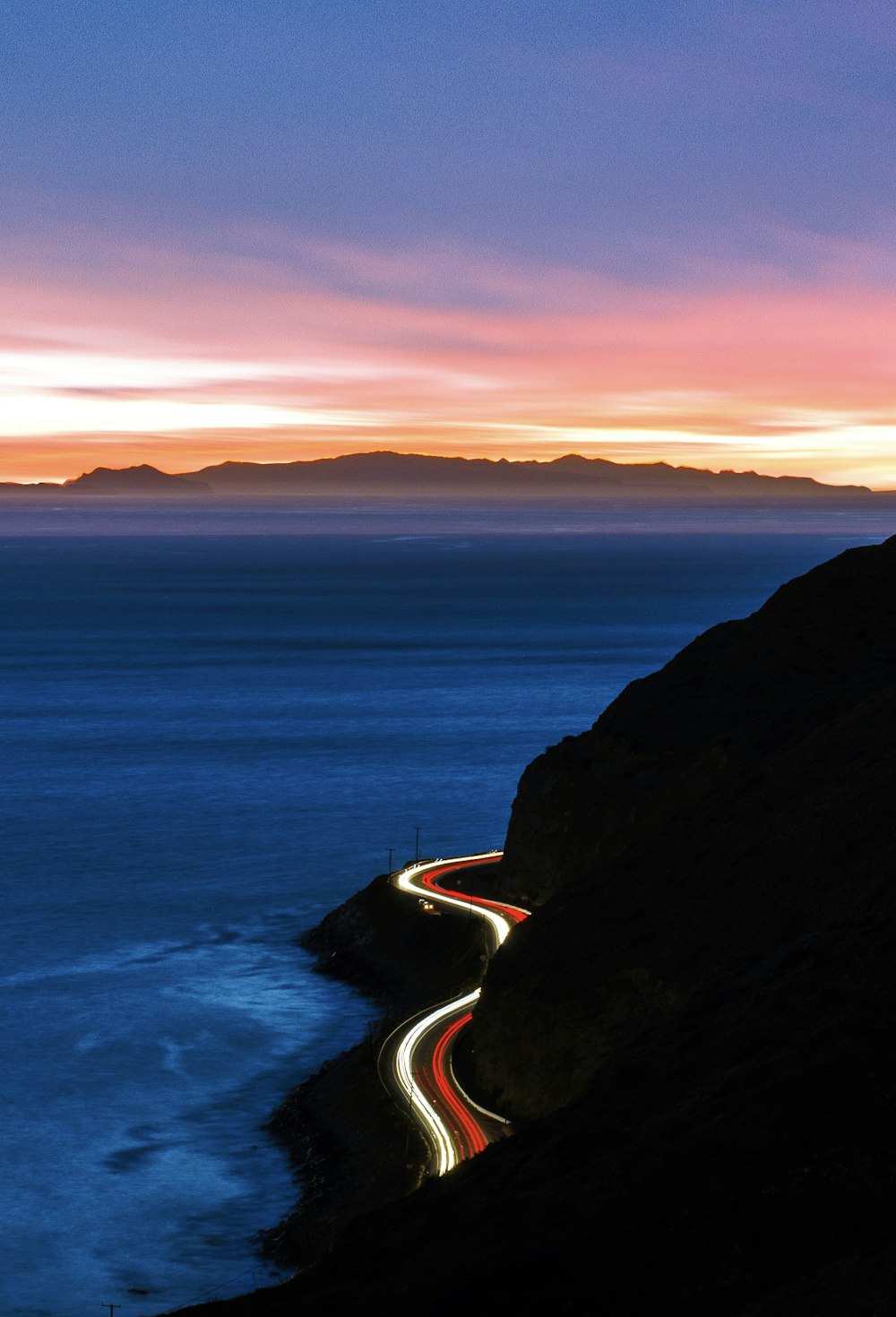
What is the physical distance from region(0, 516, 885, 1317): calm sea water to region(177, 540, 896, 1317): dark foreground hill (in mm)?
7100

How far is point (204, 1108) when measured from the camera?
142 feet

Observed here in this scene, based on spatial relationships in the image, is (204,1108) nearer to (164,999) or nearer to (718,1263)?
(164,999)

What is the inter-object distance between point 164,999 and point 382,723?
65353 mm

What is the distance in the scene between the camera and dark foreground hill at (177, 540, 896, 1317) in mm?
25531

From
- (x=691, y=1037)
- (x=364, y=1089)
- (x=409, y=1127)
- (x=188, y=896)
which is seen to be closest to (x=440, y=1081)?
(x=364, y=1089)

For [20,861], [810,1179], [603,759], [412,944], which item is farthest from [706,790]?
[20,861]

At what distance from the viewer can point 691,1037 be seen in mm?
34594

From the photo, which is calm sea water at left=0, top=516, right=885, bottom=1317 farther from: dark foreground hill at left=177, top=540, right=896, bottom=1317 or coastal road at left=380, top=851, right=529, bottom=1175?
dark foreground hill at left=177, top=540, right=896, bottom=1317

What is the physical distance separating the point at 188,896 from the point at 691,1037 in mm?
35393

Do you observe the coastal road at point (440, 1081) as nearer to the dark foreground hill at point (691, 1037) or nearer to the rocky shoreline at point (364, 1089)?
the rocky shoreline at point (364, 1089)

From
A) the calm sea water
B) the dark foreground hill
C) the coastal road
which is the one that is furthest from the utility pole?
the calm sea water

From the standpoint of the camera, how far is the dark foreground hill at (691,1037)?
83.8 feet

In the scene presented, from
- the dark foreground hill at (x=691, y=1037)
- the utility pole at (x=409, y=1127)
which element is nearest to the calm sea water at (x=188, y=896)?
the utility pole at (x=409, y=1127)

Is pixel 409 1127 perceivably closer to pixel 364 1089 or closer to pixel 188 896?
pixel 364 1089
